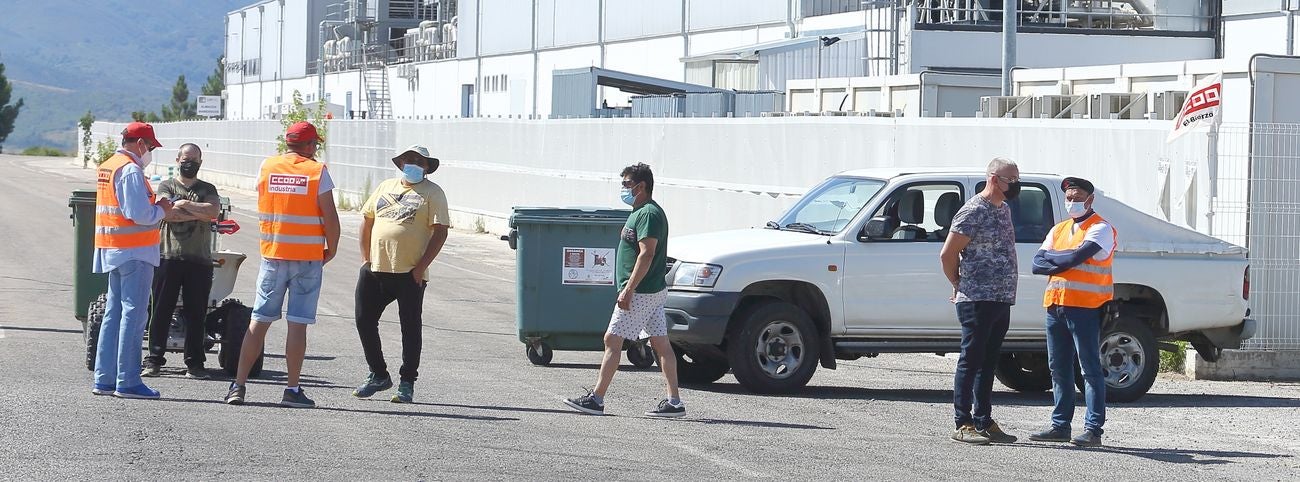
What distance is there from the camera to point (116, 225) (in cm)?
1024

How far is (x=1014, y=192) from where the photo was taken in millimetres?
9742

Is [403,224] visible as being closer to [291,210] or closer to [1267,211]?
[291,210]

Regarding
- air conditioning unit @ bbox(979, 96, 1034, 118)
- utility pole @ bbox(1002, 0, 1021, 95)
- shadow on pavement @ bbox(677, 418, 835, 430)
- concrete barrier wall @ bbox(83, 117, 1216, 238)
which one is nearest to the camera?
shadow on pavement @ bbox(677, 418, 835, 430)

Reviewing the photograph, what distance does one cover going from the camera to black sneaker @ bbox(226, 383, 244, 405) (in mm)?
10297

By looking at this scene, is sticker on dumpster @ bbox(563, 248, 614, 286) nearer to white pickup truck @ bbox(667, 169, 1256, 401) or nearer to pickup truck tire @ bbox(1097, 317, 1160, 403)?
white pickup truck @ bbox(667, 169, 1256, 401)

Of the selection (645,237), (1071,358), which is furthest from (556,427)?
(1071,358)

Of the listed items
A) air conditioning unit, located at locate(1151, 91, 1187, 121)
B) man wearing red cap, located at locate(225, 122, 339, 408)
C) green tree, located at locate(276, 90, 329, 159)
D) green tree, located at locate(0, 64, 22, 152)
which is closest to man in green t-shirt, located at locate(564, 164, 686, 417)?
man wearing red cap, located at locate(225, 122, 339, 408)

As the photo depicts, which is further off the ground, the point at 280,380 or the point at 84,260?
the point at 84,260

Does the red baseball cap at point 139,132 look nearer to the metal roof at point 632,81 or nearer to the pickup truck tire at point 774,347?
the pickup truck tire at point 774,347

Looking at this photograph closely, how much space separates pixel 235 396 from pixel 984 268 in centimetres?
465

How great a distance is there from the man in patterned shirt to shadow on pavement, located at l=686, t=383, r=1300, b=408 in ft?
8.33

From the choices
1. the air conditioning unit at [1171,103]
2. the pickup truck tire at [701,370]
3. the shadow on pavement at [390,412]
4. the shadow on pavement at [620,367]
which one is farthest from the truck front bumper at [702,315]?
the air conditioning unit at [1171,103]

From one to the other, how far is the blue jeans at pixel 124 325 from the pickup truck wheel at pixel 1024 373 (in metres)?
6.70

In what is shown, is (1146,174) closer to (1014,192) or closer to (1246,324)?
(1246,324)
